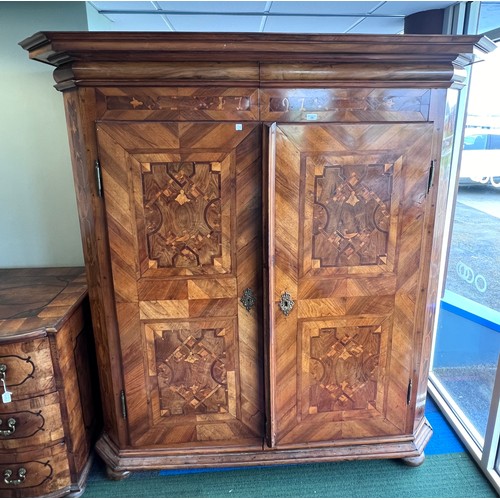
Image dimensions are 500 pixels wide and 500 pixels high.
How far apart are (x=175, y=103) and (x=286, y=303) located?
0.86 m

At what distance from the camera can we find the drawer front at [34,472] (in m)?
1.58

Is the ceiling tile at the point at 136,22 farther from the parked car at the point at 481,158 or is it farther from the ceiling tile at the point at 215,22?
the parked car at the point at 481,158

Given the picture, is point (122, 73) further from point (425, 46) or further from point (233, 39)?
point (425, 46)

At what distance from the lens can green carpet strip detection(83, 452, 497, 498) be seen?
1.69 m

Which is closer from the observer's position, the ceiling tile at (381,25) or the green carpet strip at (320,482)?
the green carpet strip at (320,482)

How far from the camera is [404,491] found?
1691 millimetres

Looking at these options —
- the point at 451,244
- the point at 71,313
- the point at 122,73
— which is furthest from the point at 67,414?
the point at 451,244

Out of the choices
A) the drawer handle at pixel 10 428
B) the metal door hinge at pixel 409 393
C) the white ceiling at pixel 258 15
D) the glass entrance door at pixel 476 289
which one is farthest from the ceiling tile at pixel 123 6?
the metal door hinge at pixel 409 393

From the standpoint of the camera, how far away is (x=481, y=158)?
198 centimetres

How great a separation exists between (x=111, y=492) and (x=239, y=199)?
140 centimetres

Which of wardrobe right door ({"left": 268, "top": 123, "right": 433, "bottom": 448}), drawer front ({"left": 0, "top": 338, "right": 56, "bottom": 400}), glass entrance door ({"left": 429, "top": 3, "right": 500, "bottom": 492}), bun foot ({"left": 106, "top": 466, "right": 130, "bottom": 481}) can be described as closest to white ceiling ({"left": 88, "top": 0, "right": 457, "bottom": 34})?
glass entrance door ({"left": 429, "top": 3, "right": 500, "bottom": 492})

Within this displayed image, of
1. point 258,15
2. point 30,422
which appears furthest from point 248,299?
point 258,15

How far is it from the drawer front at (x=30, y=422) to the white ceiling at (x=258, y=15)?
1689 mm

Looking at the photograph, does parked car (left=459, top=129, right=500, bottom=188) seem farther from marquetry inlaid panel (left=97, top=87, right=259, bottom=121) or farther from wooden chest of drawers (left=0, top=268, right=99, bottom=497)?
wooden chest of drawers (left=0, top=268, right=99, bottom=497)
